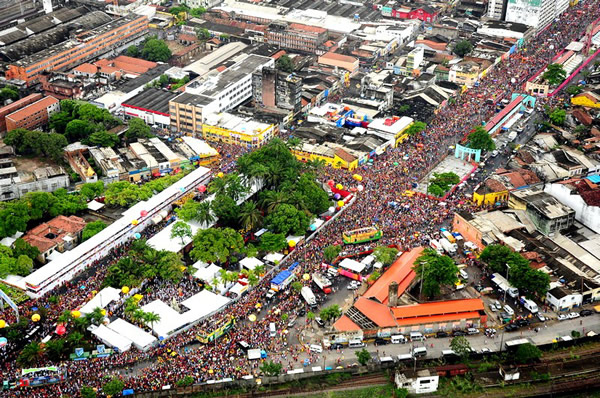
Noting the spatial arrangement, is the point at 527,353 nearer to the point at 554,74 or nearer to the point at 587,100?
the point at 587,100

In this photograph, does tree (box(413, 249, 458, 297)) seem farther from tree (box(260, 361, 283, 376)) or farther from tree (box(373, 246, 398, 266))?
tree (box(260, 361, 283, 376))

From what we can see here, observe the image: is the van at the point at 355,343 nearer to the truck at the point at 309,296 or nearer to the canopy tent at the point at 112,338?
the truck at the point at 309,296

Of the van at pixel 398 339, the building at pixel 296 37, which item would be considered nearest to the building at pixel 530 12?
the building at pixel 296 37

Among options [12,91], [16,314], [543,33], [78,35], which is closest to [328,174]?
[16,314]

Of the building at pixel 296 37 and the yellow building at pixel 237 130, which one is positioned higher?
the building at pixel 296 37

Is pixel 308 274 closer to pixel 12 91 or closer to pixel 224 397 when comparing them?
pixel 224 397

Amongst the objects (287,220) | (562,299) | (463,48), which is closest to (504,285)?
(562,299)
